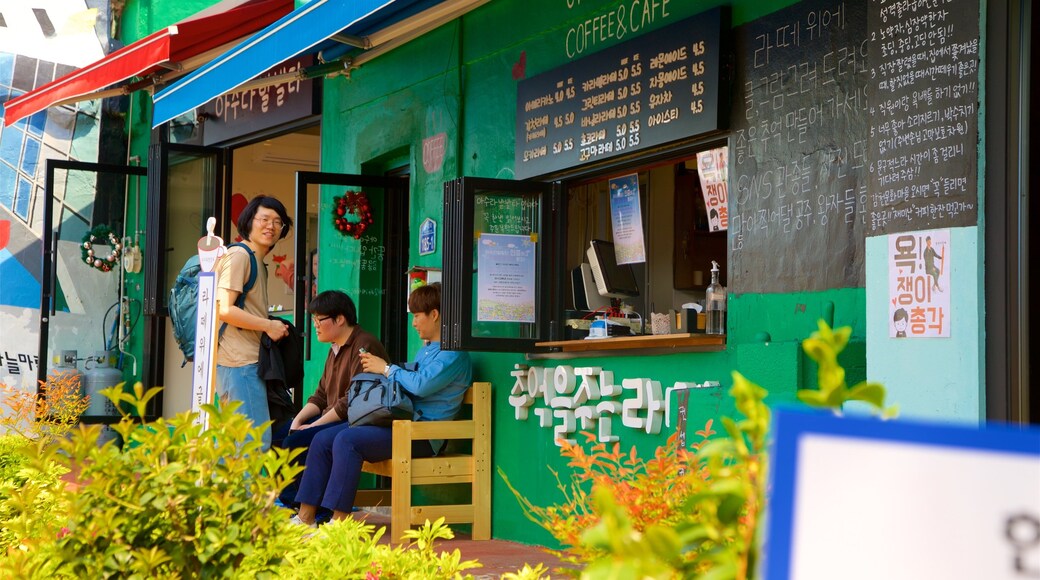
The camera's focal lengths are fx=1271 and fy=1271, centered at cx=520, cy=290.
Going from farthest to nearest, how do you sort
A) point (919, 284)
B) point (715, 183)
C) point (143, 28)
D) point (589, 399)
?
point (143, 28) < point (589, 399) < point (715, 183) < point (919, 284)

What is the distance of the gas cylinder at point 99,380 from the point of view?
34.8 feet

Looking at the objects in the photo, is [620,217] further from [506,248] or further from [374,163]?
[374,163]

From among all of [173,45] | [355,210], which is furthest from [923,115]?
[173,45]

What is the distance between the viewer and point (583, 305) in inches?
262

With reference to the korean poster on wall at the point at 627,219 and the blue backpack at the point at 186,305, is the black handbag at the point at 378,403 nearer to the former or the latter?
the blue backpack at the point at 186,305

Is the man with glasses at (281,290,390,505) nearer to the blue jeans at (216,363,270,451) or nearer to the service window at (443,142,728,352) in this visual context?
the blue jeans at (216,363,270,451)

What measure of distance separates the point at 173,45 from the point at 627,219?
3182 millimetres

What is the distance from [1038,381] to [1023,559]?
126 inches

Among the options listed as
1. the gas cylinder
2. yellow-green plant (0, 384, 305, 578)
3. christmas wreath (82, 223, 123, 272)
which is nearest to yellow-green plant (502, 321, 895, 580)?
yellow-green plant (0, 384, 305, 578)

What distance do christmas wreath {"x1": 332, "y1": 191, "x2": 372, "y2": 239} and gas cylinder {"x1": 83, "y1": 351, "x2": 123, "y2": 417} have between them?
3.26 metres

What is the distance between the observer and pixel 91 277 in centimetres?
1101

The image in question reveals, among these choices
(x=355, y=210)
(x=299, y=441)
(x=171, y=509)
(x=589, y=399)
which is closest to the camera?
(x=171, y=509)

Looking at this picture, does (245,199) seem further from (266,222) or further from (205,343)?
(205,343)

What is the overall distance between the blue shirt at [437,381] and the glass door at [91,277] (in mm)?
4756
